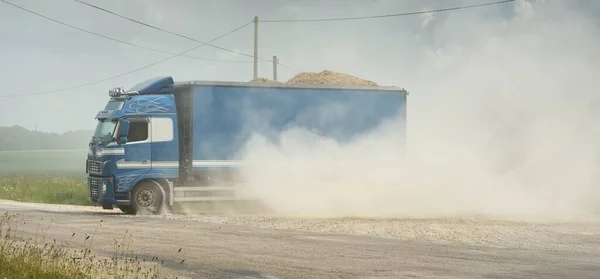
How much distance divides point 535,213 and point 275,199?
26.2 feet

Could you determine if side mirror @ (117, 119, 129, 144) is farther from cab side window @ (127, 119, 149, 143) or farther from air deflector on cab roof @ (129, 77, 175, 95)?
air deflector on cab roof @ (129, 77, 175, 95)

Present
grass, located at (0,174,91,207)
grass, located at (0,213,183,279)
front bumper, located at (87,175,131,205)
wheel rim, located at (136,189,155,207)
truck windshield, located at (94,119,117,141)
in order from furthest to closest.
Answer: grass, located at (0,174,91,207)
wheel rim, located at (136,189,155,207)
truck windshield, located at (94,119,117,141)
front bumper, located at (87,175,131,205)
grass, located at (0,213,183,279)

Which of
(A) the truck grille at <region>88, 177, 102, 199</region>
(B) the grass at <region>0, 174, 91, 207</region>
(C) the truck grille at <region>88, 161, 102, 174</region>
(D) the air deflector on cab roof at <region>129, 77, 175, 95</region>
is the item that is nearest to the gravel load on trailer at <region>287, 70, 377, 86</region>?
(D) the air deflector on cab roof at <region>129, 77, 175, 95</region>

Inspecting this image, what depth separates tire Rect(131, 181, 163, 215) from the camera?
25.4 m

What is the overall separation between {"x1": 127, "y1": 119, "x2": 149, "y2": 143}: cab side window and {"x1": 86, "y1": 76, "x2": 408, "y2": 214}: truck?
0.03 m

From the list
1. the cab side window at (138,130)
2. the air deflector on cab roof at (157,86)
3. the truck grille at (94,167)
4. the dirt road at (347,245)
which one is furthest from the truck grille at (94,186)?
the air deflector on cab roof at (157,86)

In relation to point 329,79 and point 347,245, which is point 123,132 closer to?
point 347,245

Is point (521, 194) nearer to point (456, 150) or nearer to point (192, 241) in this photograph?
point (456, 150)

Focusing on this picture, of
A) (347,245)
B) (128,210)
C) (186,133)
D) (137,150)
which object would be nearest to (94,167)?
(137,150)

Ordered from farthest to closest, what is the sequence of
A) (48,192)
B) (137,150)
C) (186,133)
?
1. (48,192)
2. (186,133)
3. (137,150)

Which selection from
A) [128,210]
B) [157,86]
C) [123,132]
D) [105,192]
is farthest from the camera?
[157,86]

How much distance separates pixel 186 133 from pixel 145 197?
230 cm

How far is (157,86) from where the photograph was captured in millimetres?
26359

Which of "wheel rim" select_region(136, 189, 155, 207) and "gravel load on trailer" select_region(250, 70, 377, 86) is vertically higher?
"gravel load on trailer" select_region(250, 70, 377, 86)
